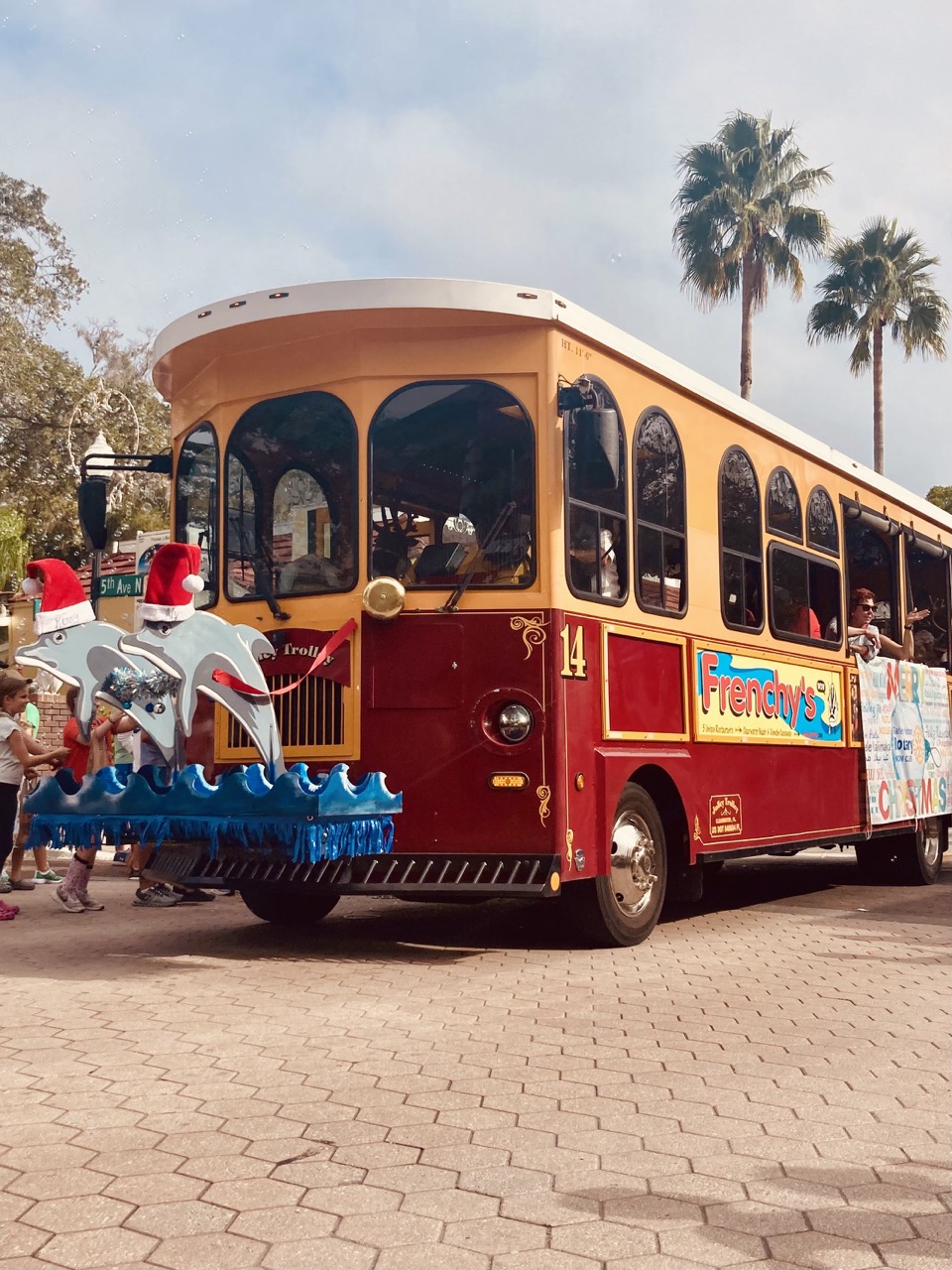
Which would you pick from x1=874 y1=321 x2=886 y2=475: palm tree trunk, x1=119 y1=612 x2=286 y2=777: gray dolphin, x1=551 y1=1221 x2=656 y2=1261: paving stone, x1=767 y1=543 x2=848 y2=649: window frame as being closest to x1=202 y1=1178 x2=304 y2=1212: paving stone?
x1=551 y1=1221 x2=656 y2=1261: paving stone

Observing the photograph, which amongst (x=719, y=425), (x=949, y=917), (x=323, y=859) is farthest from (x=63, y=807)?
(x=949, y=917)

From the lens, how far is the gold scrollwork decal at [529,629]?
7.34 metres

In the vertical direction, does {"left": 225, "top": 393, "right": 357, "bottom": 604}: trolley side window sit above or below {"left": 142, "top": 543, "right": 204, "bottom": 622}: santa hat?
above

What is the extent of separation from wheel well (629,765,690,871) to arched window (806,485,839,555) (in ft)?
10.4

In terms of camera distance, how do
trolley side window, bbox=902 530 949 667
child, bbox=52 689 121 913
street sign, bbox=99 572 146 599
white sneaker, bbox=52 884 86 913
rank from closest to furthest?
child, bbox=52 689 121 913 → white sneaker, bbox=52 884 86 913 → street sign, bbox=99 572 146 599 → trolley side window, bbox=902 530 949 667

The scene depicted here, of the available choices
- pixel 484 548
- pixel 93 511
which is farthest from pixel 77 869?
pixel 484 548

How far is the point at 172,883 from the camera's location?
7387 mm

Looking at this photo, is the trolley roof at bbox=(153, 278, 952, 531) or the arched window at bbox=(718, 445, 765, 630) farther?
the arched window at bbox=(718, 445, 765, 630)

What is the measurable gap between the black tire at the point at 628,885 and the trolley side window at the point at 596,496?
1.22 m

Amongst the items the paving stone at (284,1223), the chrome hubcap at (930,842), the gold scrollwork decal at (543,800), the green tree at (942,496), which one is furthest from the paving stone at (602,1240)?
the green tree at (942,496)

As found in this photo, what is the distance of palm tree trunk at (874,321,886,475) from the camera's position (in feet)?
116

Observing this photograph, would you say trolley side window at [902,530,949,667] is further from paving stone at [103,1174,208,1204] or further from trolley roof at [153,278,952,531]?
paving stone at [103,1174,208,1204]

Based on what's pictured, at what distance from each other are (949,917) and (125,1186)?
307 inches

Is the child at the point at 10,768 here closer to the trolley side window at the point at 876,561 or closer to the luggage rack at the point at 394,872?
the luggage rack at the point at 394,872
